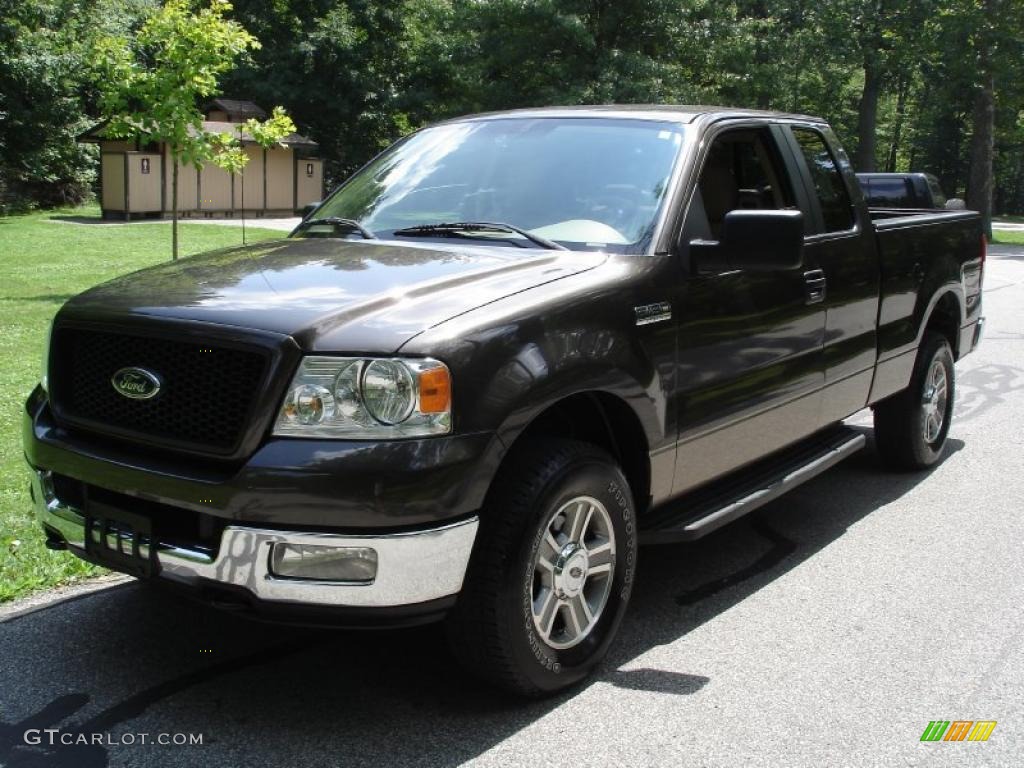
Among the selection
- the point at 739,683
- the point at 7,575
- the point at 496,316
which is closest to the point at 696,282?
the point at 496,316

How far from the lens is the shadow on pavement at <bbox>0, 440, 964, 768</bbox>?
3.26 meters

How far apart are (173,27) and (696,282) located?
37.5 feet

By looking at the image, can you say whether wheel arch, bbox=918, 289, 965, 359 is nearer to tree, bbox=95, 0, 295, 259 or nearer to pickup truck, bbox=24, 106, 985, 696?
pickup truck, bbox=24, 106, 985, 696

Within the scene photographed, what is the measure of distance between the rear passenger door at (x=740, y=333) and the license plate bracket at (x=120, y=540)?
189 centimetres

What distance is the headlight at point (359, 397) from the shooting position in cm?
310

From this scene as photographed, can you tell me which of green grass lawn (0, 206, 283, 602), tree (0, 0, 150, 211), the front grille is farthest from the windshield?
tree (0, 0, 150, 211)

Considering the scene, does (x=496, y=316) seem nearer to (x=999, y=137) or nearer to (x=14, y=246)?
(x=14, y=246)

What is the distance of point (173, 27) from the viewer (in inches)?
540

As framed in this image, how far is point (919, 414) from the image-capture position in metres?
6.43

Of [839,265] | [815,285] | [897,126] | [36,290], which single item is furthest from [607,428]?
[897,126]

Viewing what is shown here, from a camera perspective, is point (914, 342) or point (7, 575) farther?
point (914, 342)

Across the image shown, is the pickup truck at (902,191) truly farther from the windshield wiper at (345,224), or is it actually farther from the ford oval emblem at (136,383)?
the ford oval emblem at (136,383)

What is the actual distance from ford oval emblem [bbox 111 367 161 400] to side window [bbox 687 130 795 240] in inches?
80.7

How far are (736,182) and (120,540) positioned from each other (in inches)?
114
